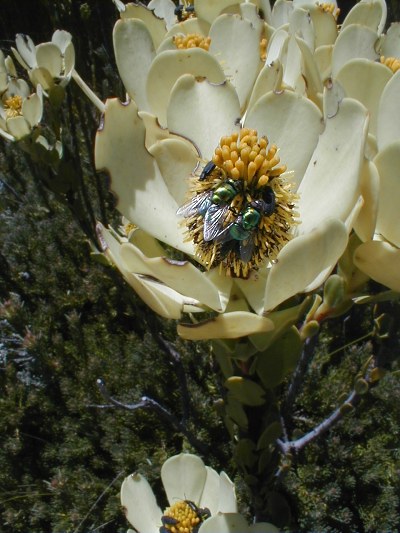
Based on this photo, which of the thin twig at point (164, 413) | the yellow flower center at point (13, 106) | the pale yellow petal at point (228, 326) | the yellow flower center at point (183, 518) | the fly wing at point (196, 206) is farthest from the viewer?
the yellow flower center at point (13, 106)

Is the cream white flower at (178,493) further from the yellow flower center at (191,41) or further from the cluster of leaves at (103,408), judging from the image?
the yellow flower center at (191,41)

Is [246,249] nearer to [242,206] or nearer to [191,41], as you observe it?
[242,206]

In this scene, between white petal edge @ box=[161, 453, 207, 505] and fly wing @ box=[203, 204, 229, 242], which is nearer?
fly wing @ box=[203, 204, 229, 242]

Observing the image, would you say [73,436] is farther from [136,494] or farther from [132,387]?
[136,494]

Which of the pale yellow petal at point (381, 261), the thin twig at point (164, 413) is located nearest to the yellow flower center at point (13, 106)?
the thin twig at point (164, 413)

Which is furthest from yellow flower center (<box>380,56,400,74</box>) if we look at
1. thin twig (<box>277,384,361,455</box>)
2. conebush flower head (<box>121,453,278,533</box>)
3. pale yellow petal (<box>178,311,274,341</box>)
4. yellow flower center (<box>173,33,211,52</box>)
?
conebush flower head (<box>121,453,278,533</box>)

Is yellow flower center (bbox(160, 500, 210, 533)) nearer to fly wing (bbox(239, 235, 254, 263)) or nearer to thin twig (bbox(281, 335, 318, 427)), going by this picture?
thin twig (bbox(281, 335, 318, 427))
